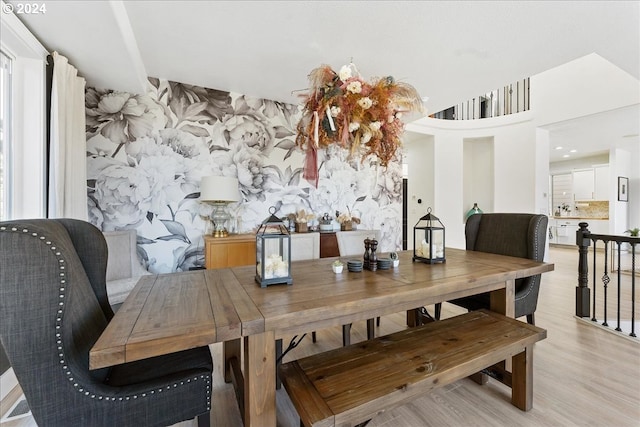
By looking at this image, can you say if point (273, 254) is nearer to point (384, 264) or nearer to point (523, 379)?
point (384, 264)

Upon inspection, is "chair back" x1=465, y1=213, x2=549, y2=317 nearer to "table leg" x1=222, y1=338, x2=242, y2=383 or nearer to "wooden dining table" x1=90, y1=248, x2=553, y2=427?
"wooden dining table" x1=90, y1=248, x2=553, y2=427

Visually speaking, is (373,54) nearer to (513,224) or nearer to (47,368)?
(513,224)

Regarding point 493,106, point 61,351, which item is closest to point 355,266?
point 61,351

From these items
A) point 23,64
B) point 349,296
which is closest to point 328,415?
point 349,296

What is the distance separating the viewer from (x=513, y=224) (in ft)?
7.71

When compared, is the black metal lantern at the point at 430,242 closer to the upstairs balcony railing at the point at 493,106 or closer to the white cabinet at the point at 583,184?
the upstairs balcony railing at the point at 493,106

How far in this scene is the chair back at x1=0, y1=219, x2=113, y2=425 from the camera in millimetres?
803

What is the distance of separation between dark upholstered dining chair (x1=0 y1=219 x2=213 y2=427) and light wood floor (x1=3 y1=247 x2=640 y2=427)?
0.68 metres

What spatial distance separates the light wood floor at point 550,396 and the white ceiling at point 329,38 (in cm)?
265

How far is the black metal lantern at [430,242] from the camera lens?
1.90 meters

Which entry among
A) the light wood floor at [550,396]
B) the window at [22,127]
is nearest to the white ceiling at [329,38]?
the window at [22,127]

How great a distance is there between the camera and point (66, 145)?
232 cm

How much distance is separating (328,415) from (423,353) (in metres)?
0.64

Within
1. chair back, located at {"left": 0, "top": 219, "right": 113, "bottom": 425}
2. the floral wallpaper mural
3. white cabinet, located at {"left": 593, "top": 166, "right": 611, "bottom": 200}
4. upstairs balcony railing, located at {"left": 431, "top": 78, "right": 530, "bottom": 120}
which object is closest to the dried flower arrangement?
the floral wallpaper mural
